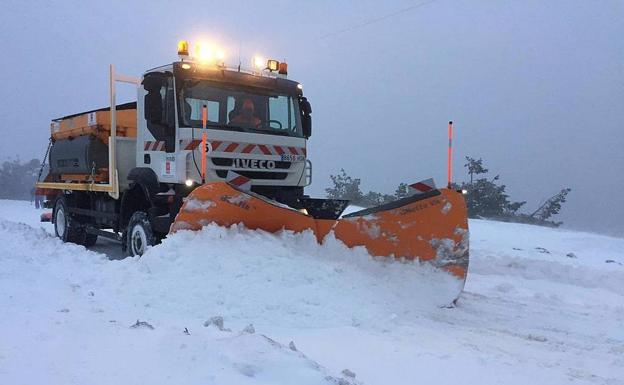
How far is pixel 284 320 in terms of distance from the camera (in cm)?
424

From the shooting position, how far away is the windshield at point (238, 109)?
6629mm

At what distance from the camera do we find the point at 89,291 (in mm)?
4781

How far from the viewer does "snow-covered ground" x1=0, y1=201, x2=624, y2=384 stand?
2.76 m

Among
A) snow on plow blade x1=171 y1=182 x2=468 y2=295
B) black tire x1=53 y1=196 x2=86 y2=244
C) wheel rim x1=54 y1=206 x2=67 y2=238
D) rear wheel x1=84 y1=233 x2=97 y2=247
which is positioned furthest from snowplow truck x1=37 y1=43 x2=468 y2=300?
wheel rim x1=54 y1=206 x2=67 y2=238

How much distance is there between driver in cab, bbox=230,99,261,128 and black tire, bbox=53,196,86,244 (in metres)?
4.83

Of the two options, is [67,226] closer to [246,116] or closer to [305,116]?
[246,116]

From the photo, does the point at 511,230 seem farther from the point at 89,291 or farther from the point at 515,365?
the point at 89,291

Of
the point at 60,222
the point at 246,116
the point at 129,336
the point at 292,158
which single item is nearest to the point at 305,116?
the point at 292,158

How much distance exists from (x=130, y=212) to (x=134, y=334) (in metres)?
4.76

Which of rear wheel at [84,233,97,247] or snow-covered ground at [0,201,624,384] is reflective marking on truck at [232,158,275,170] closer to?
snow-covered ground at [0,201,624,384]

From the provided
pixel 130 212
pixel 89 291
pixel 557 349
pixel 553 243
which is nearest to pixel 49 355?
pixel 89 291

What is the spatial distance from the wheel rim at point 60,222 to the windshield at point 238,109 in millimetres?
5085

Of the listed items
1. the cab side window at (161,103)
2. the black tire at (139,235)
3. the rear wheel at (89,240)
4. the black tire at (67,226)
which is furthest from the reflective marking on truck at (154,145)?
the rear wheel at (89,240)

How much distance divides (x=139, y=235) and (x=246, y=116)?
219 cm
